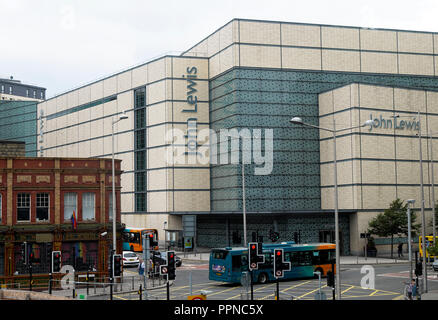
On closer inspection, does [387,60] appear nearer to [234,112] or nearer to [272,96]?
[272,96]

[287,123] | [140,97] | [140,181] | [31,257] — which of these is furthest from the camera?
[140,97]

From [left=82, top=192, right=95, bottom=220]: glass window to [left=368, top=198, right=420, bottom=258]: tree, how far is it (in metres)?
34.3

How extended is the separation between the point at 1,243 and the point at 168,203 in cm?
3846

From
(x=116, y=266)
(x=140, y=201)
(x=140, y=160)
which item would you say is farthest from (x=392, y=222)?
(x=116, y=266)

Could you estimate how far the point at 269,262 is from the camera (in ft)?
130

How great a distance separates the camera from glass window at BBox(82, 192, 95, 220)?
41031 millimetres

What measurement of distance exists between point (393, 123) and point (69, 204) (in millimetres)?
41627

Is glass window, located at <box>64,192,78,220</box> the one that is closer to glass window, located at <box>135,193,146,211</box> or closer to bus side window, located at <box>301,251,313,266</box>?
bus side window, located at <box>301,251,313,266</box>

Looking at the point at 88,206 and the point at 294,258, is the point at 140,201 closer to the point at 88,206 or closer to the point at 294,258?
the point at 88,206

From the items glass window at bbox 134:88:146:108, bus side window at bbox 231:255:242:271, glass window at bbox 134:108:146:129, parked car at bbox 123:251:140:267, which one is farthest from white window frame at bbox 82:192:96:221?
glass window at bbox 134:88:146:108

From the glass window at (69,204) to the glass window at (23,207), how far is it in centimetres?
256

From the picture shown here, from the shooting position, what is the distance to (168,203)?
7550cm
